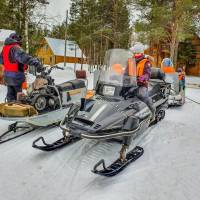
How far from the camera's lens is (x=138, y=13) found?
926 inches

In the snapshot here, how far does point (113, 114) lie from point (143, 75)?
4.40 feet

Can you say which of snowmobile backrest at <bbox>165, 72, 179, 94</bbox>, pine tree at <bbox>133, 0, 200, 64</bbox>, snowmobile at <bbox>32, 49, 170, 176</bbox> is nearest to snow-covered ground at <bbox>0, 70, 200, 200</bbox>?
snowmobile at <bbox>32, 49, 170, 176</bbox>

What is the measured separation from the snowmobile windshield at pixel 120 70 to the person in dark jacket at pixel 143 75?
317 mm

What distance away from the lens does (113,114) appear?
14.8ft

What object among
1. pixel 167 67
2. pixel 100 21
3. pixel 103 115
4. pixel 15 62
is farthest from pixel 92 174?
pixel 100 21

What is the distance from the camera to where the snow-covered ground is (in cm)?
344

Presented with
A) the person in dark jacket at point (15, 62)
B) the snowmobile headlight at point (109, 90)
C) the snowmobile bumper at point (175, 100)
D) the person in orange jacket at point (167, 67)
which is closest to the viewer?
the snowmobile headlight at point (109, 90)

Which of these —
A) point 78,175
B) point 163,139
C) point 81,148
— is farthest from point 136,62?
point 78,175

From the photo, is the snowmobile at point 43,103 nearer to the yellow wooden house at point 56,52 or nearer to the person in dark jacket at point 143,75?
the person in dark jacket at point 143,75

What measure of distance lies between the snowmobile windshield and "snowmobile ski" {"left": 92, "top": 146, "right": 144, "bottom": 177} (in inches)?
44.7

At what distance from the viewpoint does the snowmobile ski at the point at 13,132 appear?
17.4 feet

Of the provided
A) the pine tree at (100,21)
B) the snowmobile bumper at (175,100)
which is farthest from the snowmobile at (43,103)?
the pine tree at (100,21)

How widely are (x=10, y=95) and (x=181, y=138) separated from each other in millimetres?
3616

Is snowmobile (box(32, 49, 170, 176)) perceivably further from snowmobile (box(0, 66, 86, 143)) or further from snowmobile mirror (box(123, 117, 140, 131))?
snowmobile (box(0, 66, 86, 143))
